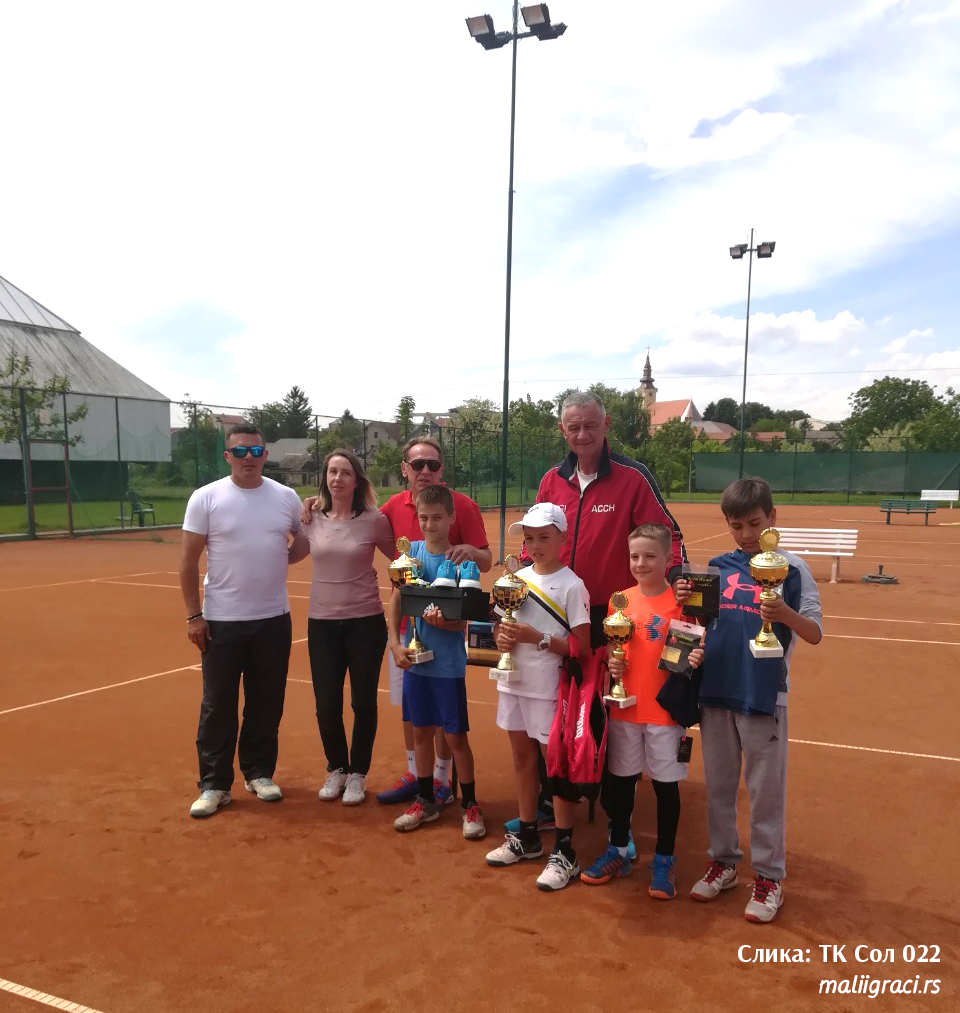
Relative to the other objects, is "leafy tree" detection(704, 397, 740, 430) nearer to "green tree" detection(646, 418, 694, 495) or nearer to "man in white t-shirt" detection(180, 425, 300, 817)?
"green tree" detection(646, 418, 694, 495)

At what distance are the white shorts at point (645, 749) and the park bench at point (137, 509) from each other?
18623mm

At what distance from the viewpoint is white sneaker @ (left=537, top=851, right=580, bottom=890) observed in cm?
314

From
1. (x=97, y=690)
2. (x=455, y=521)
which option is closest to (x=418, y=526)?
(x=455, y=521)

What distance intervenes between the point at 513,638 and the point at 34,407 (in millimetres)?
19046

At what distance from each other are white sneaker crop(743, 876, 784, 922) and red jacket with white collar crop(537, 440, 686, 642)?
1.16 metres

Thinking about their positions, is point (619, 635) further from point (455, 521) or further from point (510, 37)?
point (510, 37)

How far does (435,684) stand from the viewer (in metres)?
3.67

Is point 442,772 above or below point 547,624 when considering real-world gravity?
below

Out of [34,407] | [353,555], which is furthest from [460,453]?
[353,555]

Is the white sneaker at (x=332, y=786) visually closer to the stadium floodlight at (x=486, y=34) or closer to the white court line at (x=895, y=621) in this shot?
the white court line at (x=895, y=621)

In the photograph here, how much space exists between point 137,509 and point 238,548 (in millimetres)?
17648

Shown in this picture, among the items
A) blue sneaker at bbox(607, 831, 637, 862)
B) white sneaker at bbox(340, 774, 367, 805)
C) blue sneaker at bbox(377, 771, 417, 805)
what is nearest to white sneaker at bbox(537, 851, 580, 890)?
blue sneaker at bbox(607, 831, 637, 862)

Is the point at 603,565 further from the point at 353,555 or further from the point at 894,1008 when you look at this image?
the point at 894,1008

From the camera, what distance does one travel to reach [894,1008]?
246 centimetres
